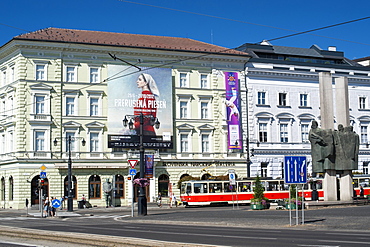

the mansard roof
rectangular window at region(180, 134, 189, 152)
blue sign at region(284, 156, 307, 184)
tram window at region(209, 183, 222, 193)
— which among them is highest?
the mansard roof

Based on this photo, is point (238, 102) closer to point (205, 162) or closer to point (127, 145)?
point (205, 162)

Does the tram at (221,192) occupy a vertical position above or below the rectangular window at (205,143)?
below

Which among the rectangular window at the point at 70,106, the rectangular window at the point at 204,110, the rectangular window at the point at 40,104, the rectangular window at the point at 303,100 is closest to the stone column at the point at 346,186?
the rectangular window at the point at 204,110

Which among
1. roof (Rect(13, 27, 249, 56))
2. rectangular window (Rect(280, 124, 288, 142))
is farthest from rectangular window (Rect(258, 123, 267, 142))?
roof (Rect(13, 27, 249, 56))

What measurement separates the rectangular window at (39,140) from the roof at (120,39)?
8601 millimetres

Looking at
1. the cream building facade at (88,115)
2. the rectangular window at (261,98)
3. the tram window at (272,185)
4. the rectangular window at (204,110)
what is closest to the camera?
the tram window at (272,185)

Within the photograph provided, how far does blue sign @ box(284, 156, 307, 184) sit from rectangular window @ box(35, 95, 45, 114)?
36279 millimetres

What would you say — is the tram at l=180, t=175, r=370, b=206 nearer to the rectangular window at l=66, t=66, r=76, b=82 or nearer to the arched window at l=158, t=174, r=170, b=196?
the arched window at l=158, t=174, r=170, b=196

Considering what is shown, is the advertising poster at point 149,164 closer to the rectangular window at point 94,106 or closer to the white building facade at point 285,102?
the rectangular window at point 94,106

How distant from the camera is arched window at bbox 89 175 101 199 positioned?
187 ft

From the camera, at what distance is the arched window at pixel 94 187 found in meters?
57.1

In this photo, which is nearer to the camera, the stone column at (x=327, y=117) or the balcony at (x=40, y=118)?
the stone column at (x=327, y=117)

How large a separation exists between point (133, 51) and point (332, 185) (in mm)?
26375

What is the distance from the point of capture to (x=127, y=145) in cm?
5753
